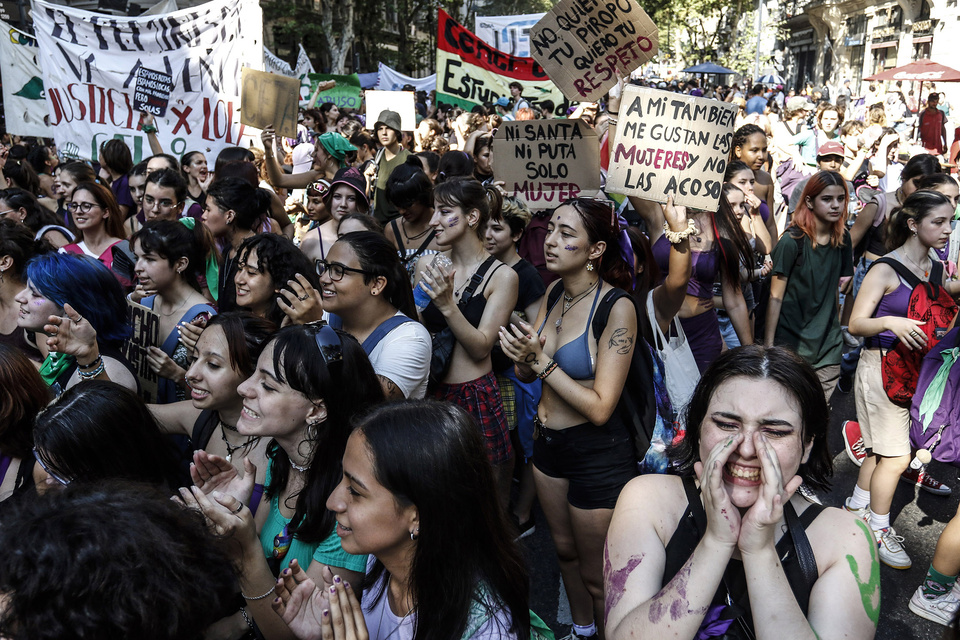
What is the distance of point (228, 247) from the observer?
489 cm

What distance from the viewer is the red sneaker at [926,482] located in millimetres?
4801

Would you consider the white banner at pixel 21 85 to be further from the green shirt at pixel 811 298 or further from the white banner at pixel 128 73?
the green shirt at pixel 811 298

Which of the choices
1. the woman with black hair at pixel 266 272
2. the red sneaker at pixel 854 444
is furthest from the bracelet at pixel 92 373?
the red sneaker at pixel 854 444

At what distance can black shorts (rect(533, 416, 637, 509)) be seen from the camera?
3.06 m

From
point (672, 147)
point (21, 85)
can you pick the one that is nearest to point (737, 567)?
point (672, 147)

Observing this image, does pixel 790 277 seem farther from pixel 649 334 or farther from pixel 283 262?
pixel 283 262

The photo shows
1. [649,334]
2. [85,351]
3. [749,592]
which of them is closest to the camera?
[749,592]

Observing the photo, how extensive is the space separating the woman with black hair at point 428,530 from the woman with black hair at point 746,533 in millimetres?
306

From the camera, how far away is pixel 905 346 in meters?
4.01

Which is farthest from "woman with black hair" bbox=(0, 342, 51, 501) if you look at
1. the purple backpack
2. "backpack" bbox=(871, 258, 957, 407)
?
"backpack" bbox=(871, 258, 957, 407)

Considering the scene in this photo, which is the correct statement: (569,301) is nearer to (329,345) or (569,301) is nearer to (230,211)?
(329,345)

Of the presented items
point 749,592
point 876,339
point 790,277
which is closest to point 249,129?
point 790,277

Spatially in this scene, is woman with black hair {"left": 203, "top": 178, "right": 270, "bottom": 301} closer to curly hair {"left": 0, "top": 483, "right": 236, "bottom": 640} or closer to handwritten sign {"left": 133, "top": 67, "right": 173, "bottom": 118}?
handwritten sign {"left": 133, "top": 67, "right": 173, "bottom": 118}

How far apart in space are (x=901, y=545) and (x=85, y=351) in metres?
4.18
